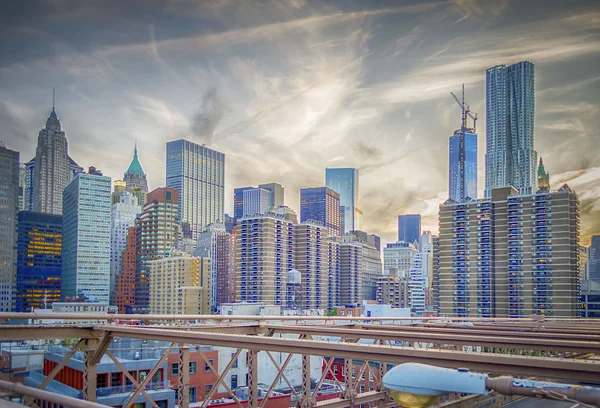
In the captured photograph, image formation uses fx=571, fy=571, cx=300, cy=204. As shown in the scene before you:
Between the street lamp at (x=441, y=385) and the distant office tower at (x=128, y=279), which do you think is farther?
the distant office tower at (x=128, y=279)

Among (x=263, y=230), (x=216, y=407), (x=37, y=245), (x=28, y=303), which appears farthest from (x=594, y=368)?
(x=37, y=245)

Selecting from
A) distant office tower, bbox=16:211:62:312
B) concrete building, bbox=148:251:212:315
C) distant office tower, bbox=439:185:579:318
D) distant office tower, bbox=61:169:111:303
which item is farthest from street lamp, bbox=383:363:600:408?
distant office tower, bbox=16:211:62:312

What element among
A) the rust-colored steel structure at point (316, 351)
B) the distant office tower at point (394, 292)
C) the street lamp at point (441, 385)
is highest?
the street lamp at point (441, 385)

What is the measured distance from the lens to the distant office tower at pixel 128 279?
184 meters

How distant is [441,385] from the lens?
4168mm

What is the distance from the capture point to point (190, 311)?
153500 mm

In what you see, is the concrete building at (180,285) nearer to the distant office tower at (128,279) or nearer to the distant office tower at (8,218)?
the distant office tower at (128,279)

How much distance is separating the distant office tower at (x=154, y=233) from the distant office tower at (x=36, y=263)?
2582 centimetres

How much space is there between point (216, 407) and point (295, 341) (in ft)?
66.2

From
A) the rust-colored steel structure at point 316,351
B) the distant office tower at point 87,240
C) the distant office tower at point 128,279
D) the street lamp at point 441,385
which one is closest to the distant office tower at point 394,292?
the distant office tower at point 128,279

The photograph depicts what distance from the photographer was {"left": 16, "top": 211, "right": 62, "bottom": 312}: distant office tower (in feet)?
566

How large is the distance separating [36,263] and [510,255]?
150679 mm

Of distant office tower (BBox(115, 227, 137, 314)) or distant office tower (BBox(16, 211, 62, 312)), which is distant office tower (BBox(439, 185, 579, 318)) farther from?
distant office tower (BBox(16, 211, 62, 312))

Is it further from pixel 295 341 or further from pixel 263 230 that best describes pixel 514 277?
pixel 295 341
